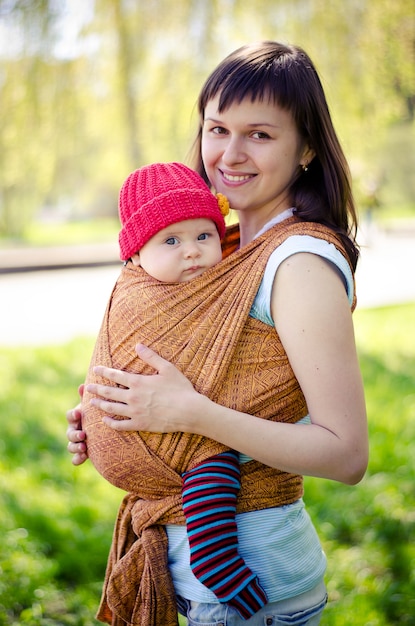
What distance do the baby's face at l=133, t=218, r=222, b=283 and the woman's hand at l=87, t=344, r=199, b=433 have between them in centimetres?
19

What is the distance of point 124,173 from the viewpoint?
21.5ft

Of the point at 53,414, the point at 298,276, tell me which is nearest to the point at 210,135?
the point at 298,276

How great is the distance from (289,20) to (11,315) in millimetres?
4733

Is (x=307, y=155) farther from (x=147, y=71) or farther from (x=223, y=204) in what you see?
(x=147, y=71)

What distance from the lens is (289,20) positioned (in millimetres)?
4863

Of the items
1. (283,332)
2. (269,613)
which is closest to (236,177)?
(283,332)

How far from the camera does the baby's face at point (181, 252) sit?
5.31ft

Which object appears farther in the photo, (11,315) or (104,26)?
(11,315)

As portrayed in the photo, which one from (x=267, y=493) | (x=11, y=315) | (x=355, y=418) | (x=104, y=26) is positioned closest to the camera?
(x=355, y=418)

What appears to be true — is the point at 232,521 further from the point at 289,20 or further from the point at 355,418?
the point at 289,20

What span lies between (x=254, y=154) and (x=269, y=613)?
104 centimetres

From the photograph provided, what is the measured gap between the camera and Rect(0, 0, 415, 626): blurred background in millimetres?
3080

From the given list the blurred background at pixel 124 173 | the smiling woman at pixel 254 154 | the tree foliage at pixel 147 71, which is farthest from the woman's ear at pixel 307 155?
the tree foliage at pixel 147 71

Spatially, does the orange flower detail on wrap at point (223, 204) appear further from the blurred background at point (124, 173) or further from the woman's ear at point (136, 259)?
the blurred background at point (124, 173)
